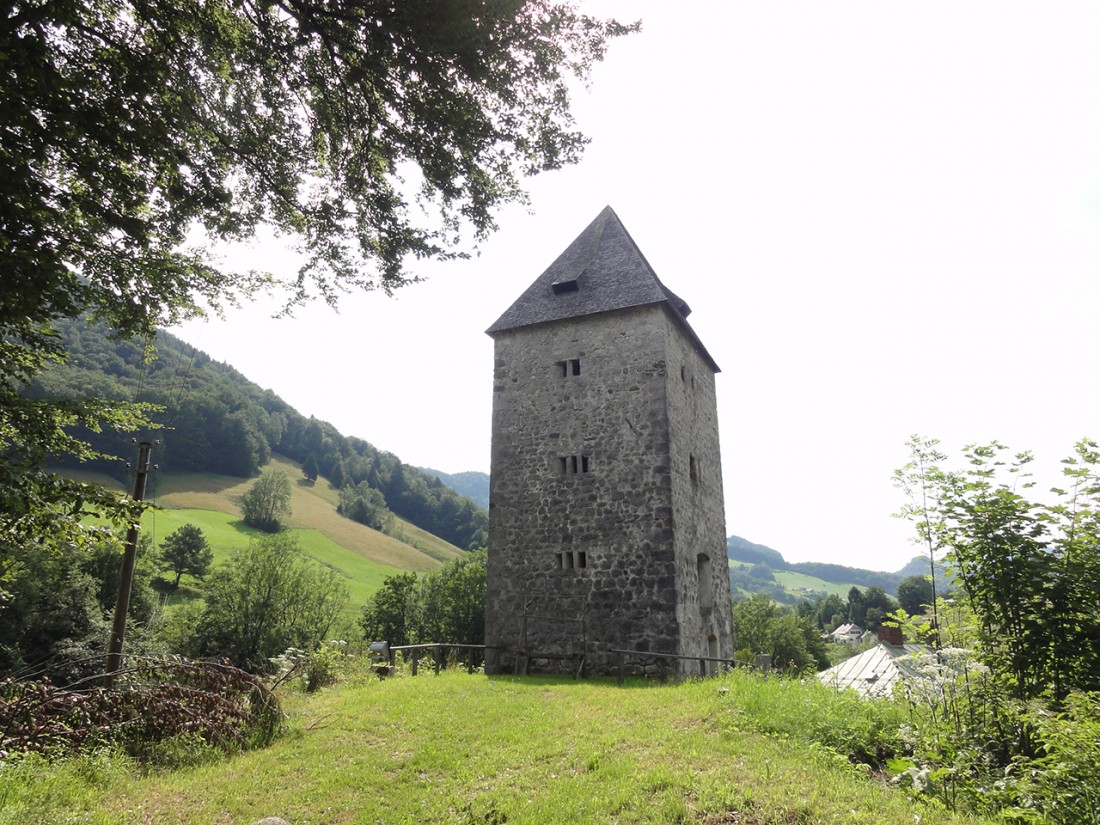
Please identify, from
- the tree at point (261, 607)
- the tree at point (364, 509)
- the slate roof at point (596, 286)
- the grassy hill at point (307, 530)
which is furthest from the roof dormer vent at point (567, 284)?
the tree at point (364, 509)

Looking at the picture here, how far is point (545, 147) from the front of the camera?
7965 mm

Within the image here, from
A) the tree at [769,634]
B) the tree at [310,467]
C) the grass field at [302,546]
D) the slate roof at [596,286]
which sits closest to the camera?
the slate roof at [596,286]

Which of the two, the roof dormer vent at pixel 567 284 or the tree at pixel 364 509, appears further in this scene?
the tree at pixel 364 509

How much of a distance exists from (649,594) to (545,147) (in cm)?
1106

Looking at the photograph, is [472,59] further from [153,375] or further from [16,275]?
[153,375]

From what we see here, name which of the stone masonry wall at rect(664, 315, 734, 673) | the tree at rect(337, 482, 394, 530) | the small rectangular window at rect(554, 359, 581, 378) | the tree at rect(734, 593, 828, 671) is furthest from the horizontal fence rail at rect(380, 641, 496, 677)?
the tree at rect(337, 482, 394, 530)

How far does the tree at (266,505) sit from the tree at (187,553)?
14919 millimetres

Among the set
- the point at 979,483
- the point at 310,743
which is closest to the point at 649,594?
the point at 310,743

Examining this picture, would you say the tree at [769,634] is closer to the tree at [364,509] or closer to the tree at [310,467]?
the tree at [364,509]

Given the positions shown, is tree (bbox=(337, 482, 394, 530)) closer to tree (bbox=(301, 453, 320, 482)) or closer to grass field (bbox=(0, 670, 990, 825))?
tree (bbox=(301, 453, 320, 482))

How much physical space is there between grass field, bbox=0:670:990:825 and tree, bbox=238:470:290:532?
59719mm

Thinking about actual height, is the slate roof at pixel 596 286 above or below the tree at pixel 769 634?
above

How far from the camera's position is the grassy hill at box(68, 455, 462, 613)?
54.5 m

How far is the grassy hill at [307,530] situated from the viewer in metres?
54.5
